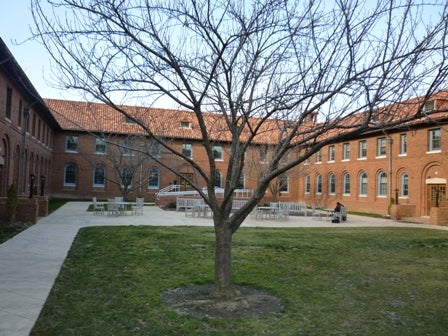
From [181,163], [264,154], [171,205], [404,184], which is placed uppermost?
[264,154]

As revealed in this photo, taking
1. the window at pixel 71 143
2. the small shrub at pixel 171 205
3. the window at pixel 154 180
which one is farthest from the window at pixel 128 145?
the window at pixel 71 143

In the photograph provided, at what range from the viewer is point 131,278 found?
745 centimetres

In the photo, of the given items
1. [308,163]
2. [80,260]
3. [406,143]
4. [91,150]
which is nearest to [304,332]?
[80,260]

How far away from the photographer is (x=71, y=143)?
38156 millimetres

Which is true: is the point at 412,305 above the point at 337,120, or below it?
below

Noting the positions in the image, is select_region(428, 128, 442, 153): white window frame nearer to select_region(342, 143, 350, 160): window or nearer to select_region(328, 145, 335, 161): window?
select_region(342, 143, 350, 160): window

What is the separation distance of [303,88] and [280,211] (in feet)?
52.9

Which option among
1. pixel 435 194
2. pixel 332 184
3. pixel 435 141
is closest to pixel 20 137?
pixel 435 141

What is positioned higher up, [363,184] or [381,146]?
[381,146]

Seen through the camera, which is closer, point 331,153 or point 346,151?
point 346,151

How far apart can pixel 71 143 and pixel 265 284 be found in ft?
111

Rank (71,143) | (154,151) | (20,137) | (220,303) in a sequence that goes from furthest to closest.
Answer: (71,143) < (20,137) < (154,151) < (220,303)

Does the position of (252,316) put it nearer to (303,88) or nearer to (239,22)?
(303,88)

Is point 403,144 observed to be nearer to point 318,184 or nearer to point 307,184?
point 318,184
